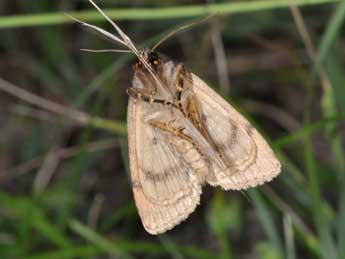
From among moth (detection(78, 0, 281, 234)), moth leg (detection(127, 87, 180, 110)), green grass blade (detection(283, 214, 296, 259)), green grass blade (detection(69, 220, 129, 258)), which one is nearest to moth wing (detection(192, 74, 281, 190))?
moth (detection(78, 0, 281, 234))

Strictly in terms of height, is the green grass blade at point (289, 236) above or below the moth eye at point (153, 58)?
below

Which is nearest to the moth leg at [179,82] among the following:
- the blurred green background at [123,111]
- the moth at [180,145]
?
the moth at [180,145]

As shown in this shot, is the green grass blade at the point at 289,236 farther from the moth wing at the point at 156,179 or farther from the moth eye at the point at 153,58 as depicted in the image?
the moth eye at the point at 153,58

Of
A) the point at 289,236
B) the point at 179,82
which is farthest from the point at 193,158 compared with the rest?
the point at 289,236

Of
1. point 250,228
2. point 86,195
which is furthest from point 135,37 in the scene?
point 250,228

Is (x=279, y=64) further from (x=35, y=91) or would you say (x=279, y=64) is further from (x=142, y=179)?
(x=142, y=179)
